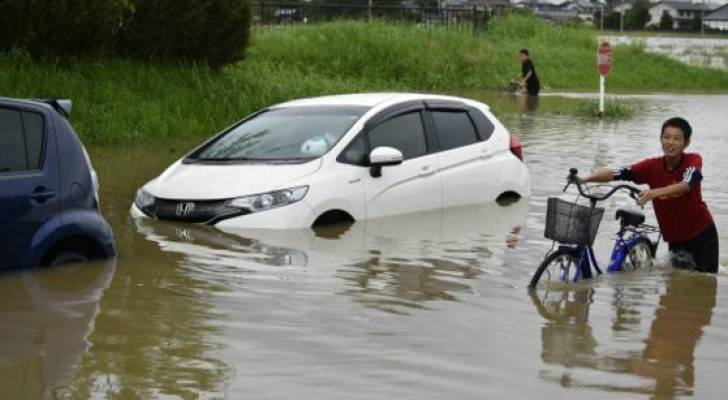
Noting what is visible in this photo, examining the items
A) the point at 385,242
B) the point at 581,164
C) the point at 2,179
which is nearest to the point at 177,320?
the point at 2,179

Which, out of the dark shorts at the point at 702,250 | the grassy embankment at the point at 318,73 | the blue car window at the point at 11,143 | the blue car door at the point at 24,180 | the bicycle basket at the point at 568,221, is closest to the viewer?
the blue car door at the point at 24,180

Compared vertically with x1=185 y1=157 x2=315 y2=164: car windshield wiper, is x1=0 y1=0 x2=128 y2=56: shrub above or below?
above

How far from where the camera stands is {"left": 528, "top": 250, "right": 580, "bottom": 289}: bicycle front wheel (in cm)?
887

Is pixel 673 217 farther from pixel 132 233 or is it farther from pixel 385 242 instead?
pixel 132 233

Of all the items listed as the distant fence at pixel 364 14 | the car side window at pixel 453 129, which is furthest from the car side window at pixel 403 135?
the distant fence at pixel 364 14

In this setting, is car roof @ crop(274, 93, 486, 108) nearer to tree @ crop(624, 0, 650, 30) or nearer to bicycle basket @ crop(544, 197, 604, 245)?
bicycle basket @ crop(544, 197, 604, 245)

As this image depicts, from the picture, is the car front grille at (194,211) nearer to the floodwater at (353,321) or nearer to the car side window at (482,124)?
the floodwater at (353,321)

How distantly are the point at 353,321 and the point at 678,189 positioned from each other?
261 cm

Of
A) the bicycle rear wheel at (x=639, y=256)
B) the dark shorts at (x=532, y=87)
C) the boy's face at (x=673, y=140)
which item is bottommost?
the dark shorts at (x=532, y=87)

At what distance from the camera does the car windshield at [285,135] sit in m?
12.0

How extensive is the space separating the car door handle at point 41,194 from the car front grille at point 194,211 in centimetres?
285

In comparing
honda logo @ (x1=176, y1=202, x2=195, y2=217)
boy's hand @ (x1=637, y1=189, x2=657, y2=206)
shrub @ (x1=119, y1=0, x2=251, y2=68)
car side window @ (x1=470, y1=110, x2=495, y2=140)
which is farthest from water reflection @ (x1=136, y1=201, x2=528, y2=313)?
shrub @ (x1=119, y1=0, x2=251, y2=68)

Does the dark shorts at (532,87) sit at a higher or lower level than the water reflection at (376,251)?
lower

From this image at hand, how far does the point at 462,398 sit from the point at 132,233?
18.2 ft
